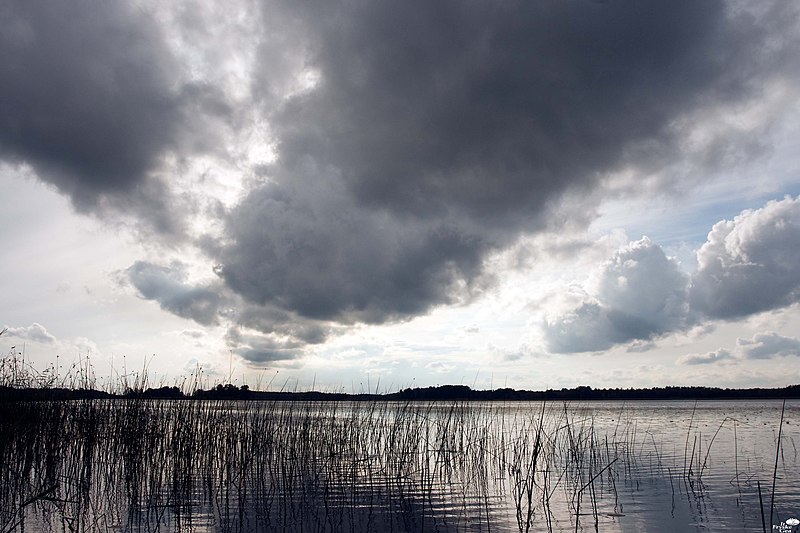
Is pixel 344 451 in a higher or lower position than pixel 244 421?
lower

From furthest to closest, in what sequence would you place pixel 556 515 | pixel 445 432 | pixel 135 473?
pixel 445 432 → pixel 135 473 → pixel 556 515

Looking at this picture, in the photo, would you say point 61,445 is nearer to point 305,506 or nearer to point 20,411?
point 20,411

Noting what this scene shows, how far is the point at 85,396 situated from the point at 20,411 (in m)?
1.40

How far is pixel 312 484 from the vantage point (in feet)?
39.9

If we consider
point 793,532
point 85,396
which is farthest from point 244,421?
point 793,532

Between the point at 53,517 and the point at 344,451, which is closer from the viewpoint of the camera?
the point at 53,517

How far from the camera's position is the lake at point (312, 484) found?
29.6 feet

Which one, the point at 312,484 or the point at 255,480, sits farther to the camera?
the point at 255,480

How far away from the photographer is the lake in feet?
29.6

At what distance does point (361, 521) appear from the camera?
9094 mm

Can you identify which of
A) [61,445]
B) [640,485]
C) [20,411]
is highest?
[20,411]

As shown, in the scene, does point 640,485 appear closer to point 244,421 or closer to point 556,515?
point 556,515

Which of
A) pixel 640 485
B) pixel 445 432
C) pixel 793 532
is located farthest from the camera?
pixel 445 432

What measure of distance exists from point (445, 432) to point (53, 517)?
9164 mm
